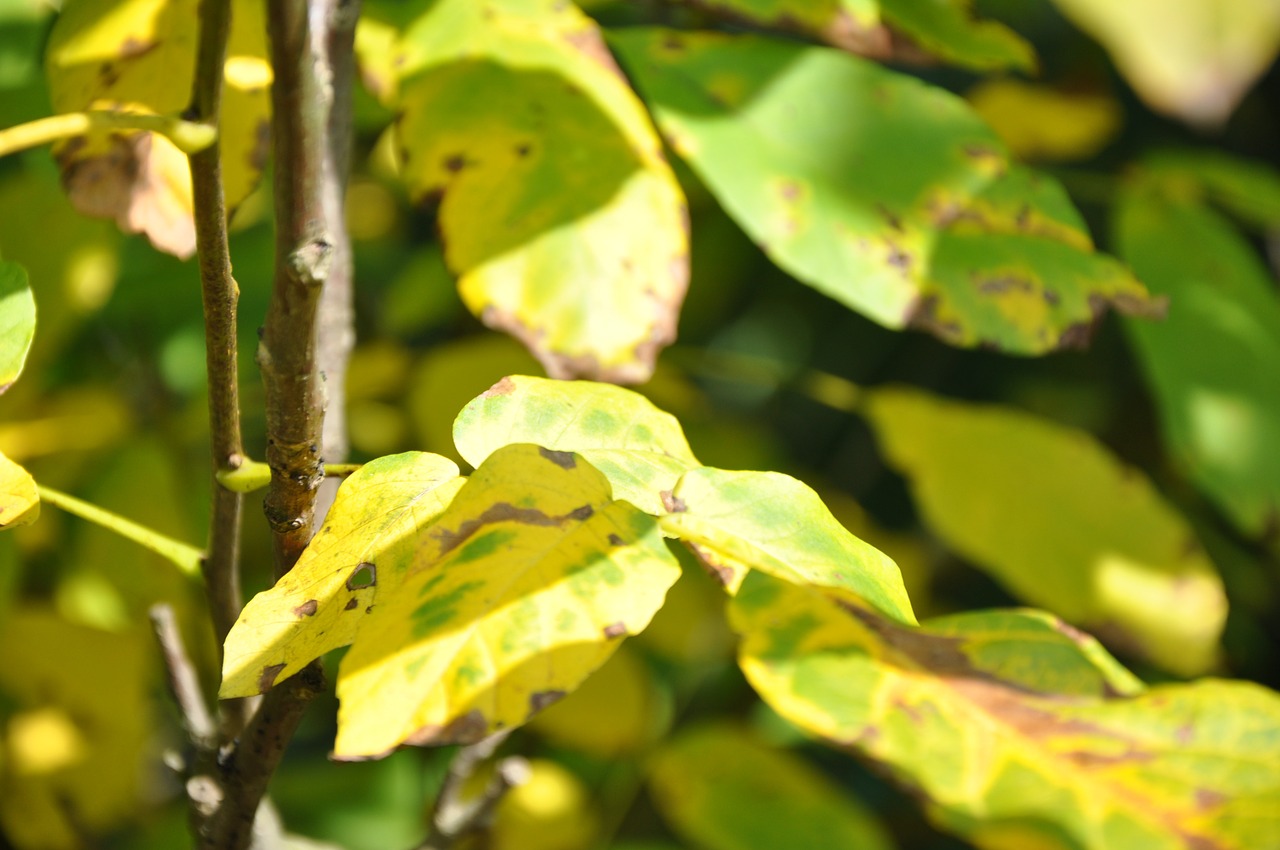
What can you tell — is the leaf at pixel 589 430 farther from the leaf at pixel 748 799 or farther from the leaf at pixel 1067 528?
the leaf at pixel 748 799

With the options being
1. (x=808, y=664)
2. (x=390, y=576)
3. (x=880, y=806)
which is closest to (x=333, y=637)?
(x=390, y=576)

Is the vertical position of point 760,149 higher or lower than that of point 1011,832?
higher

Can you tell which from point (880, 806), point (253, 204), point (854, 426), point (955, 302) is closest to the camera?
point (955, 302)

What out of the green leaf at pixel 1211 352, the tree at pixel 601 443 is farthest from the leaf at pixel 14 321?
the green leaf at pixel 1211 352

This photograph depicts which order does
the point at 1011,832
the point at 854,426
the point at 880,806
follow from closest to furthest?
the point at 1011,832
the point at 880,806
the point at 854,426

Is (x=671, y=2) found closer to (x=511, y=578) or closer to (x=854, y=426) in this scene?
(x=511, y=578)

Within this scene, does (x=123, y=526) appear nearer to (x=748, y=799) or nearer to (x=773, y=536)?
(x=773, y=536)

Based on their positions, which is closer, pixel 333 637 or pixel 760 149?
pixel 333 637

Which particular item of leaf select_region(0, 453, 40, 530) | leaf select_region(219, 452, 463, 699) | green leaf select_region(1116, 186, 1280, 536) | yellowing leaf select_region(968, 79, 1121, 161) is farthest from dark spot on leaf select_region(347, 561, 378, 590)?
yellowing leaf select_region(968, 79, 1121, 161)
